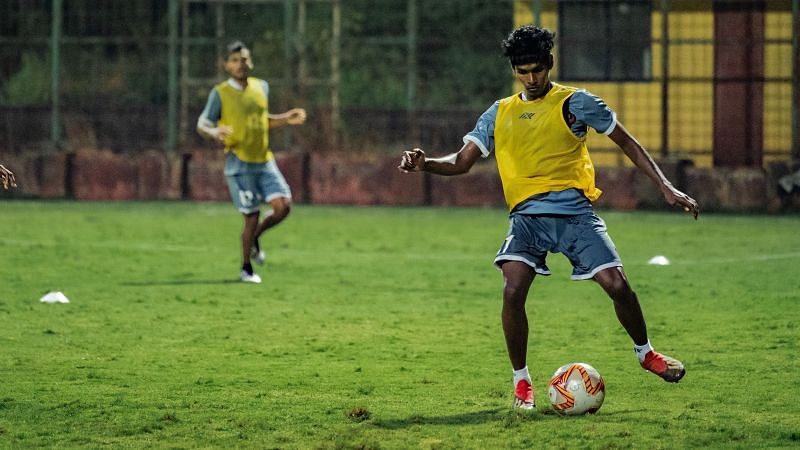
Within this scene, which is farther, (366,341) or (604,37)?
(604,37)

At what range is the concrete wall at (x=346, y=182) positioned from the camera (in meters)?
22.3

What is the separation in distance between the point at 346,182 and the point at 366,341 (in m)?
12.9

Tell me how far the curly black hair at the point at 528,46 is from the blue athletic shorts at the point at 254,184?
7264 mm

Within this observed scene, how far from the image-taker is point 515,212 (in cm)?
862

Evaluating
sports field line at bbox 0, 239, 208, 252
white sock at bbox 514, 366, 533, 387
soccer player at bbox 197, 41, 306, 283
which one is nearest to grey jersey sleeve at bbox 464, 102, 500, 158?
white sock at bbox 514, 366, 533, 387

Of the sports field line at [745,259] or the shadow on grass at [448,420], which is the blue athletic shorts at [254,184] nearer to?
the sports field line at [745,259]

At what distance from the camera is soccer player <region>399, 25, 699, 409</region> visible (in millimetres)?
8344

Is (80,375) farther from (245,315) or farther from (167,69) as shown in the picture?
(167,69)

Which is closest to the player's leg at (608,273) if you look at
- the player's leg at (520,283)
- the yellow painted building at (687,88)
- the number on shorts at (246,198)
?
the player's leg at (520,283)

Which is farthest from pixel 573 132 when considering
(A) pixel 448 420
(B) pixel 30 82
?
(B) pixel 30 82

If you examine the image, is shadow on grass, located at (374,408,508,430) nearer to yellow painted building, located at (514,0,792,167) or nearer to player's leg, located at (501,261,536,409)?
player's leg, located at (501,261,536,409)

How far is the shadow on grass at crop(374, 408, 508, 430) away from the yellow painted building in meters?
15.8

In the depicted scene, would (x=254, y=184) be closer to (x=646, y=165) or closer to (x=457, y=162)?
(x=457, y=162)

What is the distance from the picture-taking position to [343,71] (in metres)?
26.7
